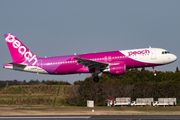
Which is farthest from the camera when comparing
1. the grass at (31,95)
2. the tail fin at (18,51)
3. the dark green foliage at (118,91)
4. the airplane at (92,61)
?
the grass at (31,95)

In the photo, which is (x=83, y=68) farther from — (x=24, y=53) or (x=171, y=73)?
(x=171, y=73)

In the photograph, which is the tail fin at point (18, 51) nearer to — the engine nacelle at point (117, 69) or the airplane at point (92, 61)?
the airplane at point (92, 61)

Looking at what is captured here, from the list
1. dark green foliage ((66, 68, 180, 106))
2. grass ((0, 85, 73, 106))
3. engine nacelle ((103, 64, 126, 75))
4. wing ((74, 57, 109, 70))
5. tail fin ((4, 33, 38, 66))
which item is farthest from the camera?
grass ((0, 85, 73, 106))

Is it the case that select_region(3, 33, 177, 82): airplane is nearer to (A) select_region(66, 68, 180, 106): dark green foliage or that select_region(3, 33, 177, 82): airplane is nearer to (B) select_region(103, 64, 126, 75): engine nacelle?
(B) select_region(103, 64, 126, 75): engine nacelle

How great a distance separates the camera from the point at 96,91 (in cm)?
10019

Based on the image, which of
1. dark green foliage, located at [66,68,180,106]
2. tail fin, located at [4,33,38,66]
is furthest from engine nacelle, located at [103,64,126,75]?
dark green foliage, located at [66,68,180,106]

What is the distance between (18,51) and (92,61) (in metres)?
15.1

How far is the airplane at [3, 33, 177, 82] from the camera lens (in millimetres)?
50094

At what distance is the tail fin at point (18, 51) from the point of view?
55.8m

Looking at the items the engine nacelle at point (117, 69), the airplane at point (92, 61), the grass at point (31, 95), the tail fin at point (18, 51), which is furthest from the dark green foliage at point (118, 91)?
the engine nacelle at point (117, 69)

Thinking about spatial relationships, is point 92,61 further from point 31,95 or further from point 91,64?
point 31,95

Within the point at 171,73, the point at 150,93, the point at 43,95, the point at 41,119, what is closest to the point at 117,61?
the point at 41,119

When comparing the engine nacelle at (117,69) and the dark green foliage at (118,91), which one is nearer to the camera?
the engine nacelle at (117,69)

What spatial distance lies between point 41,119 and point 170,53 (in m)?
22.3
